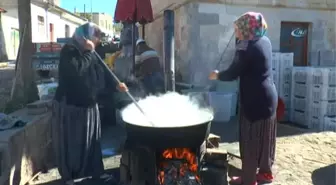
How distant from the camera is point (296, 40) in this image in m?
8.99

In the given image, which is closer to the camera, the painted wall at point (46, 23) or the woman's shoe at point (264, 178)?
the woman's shoe at point (264, 178)

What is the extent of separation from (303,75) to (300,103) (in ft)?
1.77

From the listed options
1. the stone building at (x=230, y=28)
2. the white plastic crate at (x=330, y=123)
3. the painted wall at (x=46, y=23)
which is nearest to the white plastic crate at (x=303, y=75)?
the white plastic crate at (x=330, y=123)

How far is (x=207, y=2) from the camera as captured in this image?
25.8 ft

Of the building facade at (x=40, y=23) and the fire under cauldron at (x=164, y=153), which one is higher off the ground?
the building facade at (x=40, y=23)

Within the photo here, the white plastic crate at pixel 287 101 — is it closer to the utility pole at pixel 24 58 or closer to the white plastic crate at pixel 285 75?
→ the white plastic crate at pixel 285 75

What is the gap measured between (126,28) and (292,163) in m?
5.94

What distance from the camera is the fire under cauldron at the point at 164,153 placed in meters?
3.13

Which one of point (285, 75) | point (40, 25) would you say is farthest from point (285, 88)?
point (40, 25)

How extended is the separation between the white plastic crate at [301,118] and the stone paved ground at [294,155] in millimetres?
447

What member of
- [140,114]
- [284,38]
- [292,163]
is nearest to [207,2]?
[284,38]

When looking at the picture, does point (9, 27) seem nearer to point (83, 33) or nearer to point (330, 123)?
point (330, 123)

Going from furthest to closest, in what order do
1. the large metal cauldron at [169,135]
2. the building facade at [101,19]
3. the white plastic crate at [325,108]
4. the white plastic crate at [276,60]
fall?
the building facade at [101,19] < the white plastic crate at [276,60] < the white plastic crate at [325,108] < the large metal cauldron at [169,135]

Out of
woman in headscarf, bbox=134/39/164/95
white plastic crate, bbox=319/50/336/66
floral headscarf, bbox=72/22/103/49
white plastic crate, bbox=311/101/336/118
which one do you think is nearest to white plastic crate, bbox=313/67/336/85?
white plastic crate, bbox=311/101/336/118
